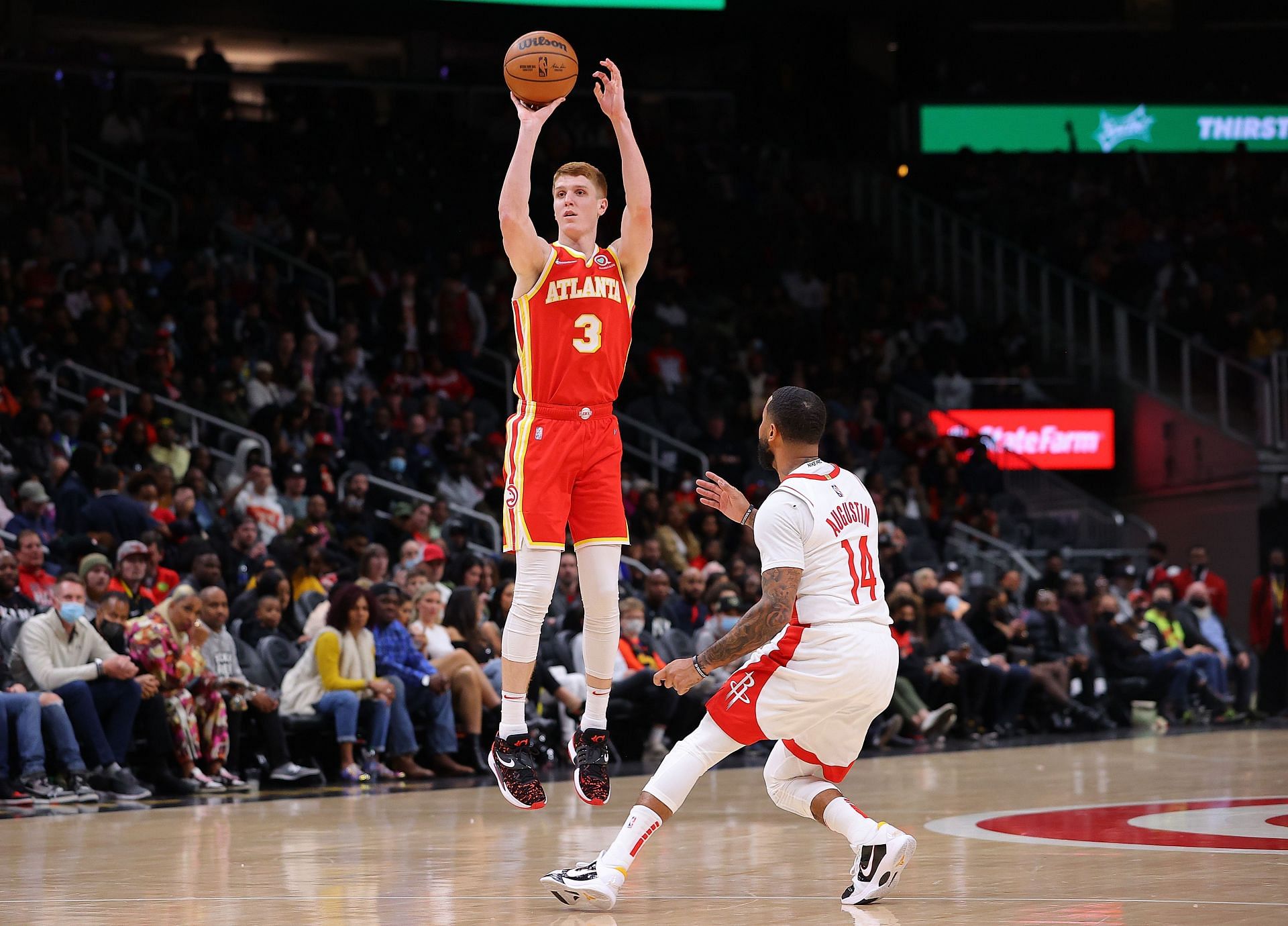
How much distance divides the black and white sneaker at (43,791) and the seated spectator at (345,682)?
168 centimetres

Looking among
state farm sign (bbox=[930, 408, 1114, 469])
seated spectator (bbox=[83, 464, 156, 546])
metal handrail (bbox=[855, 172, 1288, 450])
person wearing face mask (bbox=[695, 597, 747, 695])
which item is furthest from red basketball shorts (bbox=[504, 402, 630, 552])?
metal handrail (bbox=[855, 172, 1288, 450])

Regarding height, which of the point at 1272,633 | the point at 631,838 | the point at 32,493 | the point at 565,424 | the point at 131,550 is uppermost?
the point at 32,493

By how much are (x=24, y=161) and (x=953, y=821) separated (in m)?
14.4

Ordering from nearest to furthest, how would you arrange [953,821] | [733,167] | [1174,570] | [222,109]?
1. [953,821]
2. [1174,570]
3. [222,109]
4. [733,167]

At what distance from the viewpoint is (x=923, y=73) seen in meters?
25.1

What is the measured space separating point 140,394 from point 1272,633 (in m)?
11.0

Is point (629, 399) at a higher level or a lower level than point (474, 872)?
higher

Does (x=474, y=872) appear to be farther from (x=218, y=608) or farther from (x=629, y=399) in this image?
(x=629, y=399)

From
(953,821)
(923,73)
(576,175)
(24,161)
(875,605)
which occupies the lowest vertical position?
(953,821)

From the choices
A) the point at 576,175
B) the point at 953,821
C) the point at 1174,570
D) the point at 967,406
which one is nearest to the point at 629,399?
the point at 967,406

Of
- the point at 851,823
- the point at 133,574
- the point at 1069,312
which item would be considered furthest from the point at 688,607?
the point at 1069,312

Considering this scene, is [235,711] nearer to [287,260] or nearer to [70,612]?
[70,612]

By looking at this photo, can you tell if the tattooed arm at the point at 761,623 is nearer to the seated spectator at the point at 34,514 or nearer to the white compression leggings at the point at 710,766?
the white compression leggings at the point at 710,766

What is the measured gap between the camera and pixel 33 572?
1091cm
